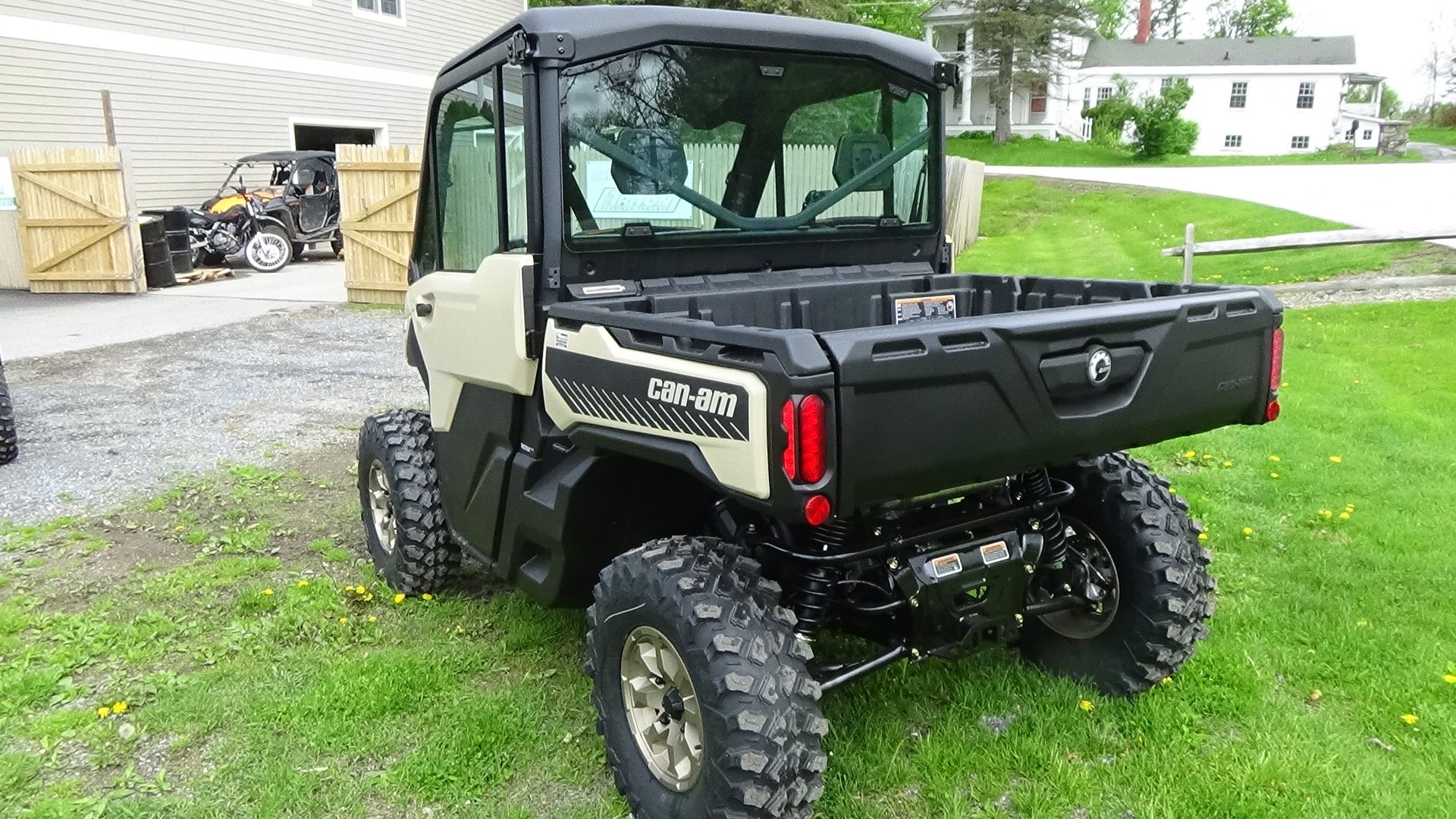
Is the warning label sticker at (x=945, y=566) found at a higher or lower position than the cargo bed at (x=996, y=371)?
lower

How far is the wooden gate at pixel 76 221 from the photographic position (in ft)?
44.4

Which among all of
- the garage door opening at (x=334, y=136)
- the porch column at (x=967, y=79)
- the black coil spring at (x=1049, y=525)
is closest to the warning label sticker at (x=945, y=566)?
the black coil spring at (x=1049, y=525)

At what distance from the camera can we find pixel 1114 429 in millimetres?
2686

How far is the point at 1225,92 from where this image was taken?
153 feet

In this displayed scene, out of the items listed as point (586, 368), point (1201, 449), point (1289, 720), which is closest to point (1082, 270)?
point (1201, 449)

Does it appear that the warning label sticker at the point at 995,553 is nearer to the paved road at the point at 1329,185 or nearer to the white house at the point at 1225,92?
the paved road at the point at 1329,185

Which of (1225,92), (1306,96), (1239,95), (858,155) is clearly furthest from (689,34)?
(1306,96)

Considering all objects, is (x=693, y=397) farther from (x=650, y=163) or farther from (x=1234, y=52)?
(x=1234, y=52)

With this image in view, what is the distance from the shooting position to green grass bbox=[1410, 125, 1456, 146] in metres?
42.0

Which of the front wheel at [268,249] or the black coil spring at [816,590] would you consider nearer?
the black coil spring at [816,590]

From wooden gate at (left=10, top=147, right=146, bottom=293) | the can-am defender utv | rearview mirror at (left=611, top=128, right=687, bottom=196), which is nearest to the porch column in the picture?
wooden gate at (left=10, top=147, right=146, bottom=293)

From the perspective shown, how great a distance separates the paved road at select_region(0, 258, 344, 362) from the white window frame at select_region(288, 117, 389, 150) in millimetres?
3467

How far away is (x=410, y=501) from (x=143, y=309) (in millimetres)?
10369

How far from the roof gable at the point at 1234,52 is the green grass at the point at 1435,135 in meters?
4.23
